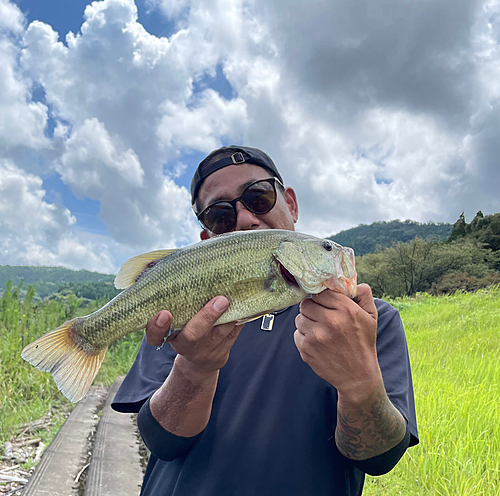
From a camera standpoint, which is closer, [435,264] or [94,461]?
[94,461]

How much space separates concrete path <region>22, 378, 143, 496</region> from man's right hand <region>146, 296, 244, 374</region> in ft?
6.53

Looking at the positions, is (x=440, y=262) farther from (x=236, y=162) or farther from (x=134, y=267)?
(x=134, y=267)

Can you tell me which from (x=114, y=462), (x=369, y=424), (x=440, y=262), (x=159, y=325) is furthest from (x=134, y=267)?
(x=440, y=262)

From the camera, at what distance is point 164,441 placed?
1.75 metres

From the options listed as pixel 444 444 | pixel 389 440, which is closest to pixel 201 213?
pixel 389 440

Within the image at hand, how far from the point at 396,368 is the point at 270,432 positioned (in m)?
0.69

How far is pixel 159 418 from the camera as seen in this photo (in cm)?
184

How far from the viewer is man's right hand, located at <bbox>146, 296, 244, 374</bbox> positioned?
5.40 ft

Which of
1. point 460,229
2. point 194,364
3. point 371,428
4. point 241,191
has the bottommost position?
point 371,428

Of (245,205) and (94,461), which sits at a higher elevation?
(245,205)

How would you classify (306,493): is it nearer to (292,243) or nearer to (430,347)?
(292,243)

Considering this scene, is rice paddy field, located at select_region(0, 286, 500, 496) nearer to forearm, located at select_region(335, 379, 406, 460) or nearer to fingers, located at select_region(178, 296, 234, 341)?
forearm, located at select_region(335, 379, 406, 460)

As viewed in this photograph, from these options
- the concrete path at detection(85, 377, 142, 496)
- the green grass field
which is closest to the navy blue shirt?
the green grass field

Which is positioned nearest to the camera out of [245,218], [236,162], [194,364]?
[194,364]
